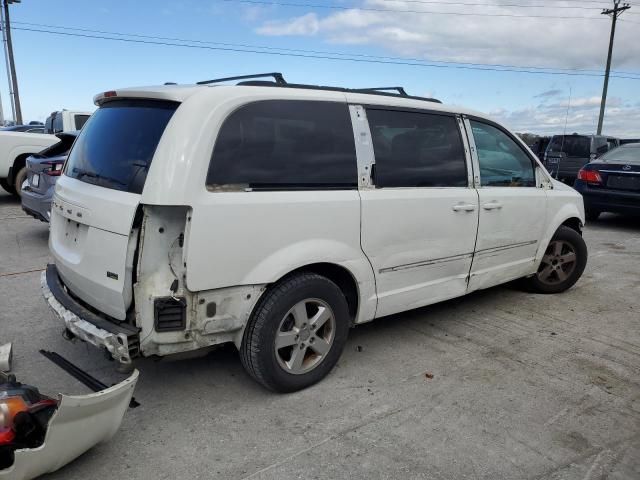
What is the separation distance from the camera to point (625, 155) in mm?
9781

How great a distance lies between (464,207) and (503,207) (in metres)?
0.58

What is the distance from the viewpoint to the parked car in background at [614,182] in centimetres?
914

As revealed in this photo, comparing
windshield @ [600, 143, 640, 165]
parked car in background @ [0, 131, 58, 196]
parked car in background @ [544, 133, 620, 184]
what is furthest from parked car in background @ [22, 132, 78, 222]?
parked car in background @ [544, 133, 620, 184]

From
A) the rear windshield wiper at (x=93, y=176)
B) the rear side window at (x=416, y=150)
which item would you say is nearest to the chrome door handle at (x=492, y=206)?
the rear side window at (x=416, y=150)

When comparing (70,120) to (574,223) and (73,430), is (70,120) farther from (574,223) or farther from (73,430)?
(73,430)

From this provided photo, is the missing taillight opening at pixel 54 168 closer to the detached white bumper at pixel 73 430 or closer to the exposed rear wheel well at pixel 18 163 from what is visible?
the exposed rear wheel well at pixel 18 163

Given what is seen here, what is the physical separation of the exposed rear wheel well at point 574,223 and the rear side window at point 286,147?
3089 mm

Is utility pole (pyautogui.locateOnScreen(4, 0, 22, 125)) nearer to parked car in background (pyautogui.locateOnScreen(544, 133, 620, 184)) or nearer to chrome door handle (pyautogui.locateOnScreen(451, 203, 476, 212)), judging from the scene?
parked car in background (pyautogui.locateOnScreen(544, 133, 620, 184))

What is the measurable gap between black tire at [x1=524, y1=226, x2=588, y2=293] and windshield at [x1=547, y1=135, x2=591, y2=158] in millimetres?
10612

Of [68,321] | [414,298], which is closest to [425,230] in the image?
[414,298]

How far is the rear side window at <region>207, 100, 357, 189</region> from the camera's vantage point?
2795 millimetres

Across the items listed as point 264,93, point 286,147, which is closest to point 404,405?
point 286,147

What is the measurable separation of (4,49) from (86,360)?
2916cm

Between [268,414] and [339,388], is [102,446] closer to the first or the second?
[268,414]
